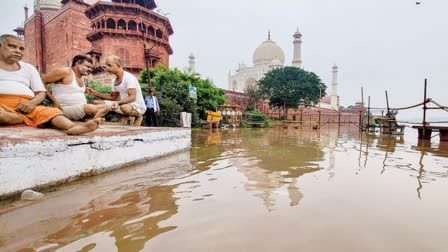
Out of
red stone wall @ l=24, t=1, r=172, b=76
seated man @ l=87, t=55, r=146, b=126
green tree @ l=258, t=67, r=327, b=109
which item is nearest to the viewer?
seated man @ l=87, t=55, r=146, b=126

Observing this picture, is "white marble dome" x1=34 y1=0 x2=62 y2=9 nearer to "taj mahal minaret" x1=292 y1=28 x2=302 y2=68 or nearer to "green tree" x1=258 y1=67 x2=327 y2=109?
"green tree" x1=258 y1=67 x2=327 y2=109

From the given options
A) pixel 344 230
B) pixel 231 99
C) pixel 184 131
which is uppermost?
pixel 231 99

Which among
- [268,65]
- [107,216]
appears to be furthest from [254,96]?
[107,216]

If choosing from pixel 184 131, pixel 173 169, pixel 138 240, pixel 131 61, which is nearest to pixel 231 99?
pixel 131 61

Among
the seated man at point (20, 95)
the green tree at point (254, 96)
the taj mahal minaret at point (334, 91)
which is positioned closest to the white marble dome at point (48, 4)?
the green tree at point (254, 96)

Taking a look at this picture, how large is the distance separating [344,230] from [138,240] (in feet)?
4.52

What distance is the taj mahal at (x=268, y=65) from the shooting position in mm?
41906

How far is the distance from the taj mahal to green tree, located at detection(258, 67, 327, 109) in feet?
24.2

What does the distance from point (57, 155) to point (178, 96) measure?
30.4ft

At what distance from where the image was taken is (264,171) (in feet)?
11.4

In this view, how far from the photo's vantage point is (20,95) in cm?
275

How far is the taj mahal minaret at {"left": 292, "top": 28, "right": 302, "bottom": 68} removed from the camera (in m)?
41.8

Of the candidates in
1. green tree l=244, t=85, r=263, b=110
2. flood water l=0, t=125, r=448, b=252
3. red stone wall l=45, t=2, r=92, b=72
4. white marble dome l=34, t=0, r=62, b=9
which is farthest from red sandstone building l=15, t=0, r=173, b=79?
flood water l=0, t=125, r=448, b=252

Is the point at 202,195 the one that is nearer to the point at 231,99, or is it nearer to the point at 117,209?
the point at 117,209
